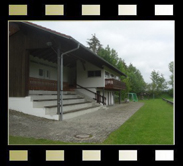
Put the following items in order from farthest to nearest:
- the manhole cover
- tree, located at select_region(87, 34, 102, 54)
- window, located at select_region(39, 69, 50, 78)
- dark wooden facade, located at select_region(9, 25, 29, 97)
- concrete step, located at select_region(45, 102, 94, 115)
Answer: tree, located at select_region(87, 34, 102, 54)
window, located at select_region(39, 69, 50, 78)
dark wooden facade, located at select_region(9, 25, 29, 97)
concrete step, located at select_region(45, 102, 94, 115)
the manhole cover

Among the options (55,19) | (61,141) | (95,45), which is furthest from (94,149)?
(95,45)

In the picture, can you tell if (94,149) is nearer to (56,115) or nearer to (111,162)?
(111,162)

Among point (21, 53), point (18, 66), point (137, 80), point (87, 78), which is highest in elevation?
point (21, 53)

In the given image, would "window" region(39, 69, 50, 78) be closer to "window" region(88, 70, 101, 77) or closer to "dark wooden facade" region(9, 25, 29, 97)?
"dark wooden facade" region(9, 25, 29, 97)

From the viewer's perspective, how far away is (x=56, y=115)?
29.8 feet

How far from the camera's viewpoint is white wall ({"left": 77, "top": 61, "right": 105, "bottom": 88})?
18.2 metres

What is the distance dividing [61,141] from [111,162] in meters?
2.56

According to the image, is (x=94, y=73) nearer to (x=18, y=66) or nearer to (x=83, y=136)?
(x=18, y=66)

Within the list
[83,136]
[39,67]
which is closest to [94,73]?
[39,67]

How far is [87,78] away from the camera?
18531 millimetres

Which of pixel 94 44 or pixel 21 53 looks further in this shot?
pixel 94 44

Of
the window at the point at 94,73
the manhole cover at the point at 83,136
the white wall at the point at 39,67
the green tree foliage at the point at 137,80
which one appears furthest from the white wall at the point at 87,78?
the manhole cover at the point at 83,136

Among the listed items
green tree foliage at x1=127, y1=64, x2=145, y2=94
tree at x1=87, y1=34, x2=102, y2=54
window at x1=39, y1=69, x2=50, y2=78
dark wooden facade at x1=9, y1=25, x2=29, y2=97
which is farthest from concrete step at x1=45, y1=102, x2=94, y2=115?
tree at x1=87, y1=34, x2=102, y2=54

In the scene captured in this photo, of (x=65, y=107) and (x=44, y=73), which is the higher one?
(x=44, y=73)
